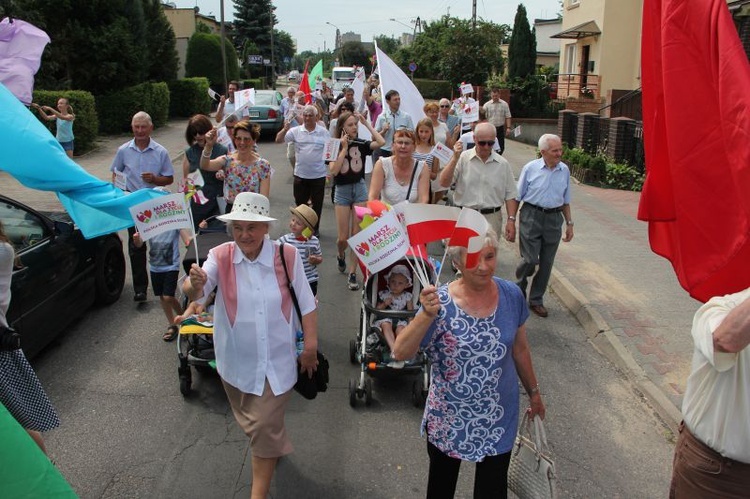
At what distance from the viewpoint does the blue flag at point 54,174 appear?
12.5ft

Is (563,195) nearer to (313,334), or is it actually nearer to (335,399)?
(335,399)

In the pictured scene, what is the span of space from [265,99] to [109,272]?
19207 millimetres

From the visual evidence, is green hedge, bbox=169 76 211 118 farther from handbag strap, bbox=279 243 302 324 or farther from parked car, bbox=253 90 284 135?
handbag strap, bbox=279 243 302 324

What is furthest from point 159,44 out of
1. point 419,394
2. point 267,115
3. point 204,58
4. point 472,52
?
point 419,394

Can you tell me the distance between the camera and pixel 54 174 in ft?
13.1

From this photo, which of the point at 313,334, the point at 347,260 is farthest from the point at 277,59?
the point at 313,334

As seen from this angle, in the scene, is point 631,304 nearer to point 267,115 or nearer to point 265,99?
point 267,115

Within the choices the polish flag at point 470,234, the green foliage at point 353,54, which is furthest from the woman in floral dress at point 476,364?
the green foliage at point 353,54

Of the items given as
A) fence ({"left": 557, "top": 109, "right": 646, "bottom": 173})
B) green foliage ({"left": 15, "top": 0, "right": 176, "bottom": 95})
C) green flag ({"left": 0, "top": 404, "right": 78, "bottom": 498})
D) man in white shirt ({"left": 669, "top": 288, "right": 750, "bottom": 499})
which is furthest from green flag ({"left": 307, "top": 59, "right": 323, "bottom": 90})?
green flag ({"left": 0, "top": 404, "right": 78, "bottom": 498})

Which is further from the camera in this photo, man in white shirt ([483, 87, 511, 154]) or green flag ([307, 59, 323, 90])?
green flag ([307, 59, 323, 90])

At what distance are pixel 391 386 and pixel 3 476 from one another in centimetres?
374

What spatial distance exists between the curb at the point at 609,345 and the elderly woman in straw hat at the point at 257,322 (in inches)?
122

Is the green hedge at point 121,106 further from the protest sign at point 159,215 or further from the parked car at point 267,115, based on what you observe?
the protest sign at point 159,215

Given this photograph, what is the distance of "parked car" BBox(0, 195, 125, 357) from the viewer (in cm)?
549
